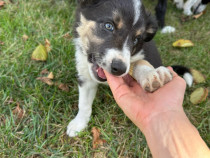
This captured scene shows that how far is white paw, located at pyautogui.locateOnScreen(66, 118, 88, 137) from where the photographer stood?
108 inches

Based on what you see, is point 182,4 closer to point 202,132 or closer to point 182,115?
point 202,132

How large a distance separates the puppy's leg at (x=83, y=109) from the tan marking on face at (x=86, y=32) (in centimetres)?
52

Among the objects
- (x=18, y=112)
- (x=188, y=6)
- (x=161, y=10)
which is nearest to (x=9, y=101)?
(x=18, y=112)

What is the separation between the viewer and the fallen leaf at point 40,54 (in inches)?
133

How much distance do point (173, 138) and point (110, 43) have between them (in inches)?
40.9

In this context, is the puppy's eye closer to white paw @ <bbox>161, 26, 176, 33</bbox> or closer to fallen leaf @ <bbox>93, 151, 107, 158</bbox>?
fallen leaf @ <bbox>93, 151, 107, 158</bbox>

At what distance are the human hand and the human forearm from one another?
0.06 meters

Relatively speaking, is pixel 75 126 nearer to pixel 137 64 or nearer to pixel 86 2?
pixel 137 64

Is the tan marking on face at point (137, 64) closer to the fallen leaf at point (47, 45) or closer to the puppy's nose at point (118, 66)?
the puppy's nose at point (118, 66)

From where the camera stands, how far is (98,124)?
2.88 m

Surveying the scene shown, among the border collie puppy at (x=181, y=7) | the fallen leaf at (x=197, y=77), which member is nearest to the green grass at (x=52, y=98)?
the fallen leaf at (x=197, y=77)

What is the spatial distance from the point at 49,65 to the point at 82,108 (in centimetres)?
96

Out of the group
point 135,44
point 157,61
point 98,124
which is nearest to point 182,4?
point 157,61

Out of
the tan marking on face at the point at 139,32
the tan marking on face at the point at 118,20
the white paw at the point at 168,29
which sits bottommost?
the white paw at the point at 168,29
